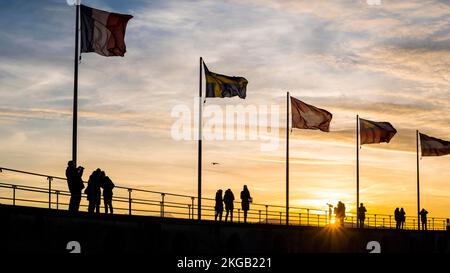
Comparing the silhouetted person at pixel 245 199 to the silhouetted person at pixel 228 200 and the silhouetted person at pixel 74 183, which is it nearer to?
the silhouetted person at pixel 228 200

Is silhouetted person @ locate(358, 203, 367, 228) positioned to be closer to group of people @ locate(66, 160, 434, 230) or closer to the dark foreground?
the dark foreground

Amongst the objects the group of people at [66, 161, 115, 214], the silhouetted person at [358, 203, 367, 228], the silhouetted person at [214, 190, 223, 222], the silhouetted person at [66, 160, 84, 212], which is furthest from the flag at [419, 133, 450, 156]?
the silhouetted person at [66, 160, 84, 212]

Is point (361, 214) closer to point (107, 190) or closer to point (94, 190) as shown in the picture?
point (107, 190)

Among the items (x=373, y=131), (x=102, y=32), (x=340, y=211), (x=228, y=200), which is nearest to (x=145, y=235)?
(x=102, y=32)

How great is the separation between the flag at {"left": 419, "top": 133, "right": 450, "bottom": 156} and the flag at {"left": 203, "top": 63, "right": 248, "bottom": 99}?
29.7 metres

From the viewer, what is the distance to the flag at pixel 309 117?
56.4 m

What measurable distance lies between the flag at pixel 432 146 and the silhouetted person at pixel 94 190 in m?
42.3

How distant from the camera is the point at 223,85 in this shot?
4984cm

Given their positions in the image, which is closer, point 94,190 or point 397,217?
point 94,190

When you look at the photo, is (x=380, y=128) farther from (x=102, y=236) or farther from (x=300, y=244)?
(x=102, y=236)

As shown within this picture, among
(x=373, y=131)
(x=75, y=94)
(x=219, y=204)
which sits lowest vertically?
(x=219, y=204)

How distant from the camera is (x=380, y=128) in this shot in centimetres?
6600

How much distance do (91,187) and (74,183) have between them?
3.06m

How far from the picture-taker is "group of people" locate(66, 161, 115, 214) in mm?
35719
